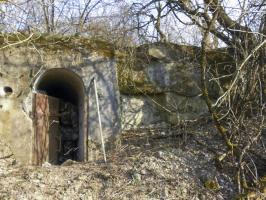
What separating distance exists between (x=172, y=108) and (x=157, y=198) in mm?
2975

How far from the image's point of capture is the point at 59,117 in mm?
8023

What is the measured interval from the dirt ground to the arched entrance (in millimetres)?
869

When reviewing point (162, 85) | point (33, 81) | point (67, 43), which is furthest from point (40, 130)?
point (162, 85)

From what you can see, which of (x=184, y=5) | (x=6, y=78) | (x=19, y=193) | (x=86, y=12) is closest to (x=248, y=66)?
(x=184, y=5)

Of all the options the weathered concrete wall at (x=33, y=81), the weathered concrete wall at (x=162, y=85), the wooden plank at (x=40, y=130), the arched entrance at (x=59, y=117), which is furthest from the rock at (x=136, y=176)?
the weathered concrete wall at (x=162, y=85)

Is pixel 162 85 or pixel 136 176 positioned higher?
pixel 162 85

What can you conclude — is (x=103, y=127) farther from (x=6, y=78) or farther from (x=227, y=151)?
(x=227, y=151)

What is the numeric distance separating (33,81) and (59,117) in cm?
122

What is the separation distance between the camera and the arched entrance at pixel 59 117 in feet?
23.3

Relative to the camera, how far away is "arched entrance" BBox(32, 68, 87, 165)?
710 cm

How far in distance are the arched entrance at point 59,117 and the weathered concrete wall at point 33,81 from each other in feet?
0.45

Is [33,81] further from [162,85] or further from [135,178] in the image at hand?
[135,178]

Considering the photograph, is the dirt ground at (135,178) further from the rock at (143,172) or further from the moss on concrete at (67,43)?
the moss on concrete at (67,43)

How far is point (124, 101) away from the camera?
7.95 metres
